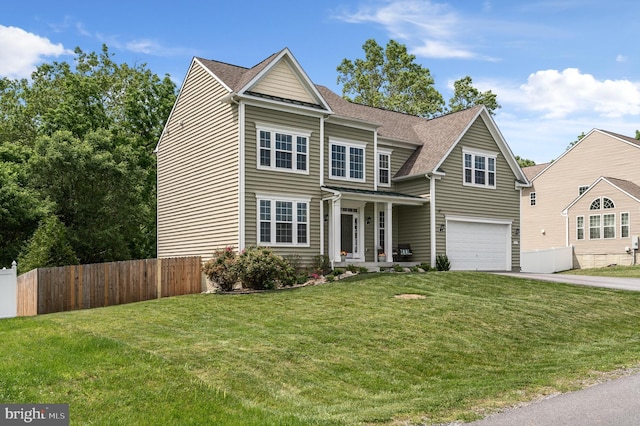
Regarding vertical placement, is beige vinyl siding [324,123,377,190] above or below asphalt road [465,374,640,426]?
above

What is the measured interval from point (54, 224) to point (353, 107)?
14268 mm

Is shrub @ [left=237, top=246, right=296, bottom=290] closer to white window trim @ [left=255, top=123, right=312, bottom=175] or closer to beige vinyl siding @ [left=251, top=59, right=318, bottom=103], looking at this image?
white window trim @ [left=255, top=123, right=312, bottom=175]

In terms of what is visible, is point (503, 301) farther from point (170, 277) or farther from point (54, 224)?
point (54, 224)

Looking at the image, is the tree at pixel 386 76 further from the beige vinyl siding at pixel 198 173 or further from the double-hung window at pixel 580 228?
the beige vinyl siding at pixel 198 173

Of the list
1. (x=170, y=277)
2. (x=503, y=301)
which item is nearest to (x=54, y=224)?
Result: (x=170, y=277)

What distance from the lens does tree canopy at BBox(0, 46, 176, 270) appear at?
2670 cm

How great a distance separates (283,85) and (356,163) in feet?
15.4

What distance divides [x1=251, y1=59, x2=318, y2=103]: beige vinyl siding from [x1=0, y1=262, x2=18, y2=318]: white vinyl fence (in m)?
10.1

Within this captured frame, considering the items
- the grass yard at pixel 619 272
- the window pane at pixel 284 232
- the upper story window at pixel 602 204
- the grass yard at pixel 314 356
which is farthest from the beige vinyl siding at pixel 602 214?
the window pane at pixel 284 232

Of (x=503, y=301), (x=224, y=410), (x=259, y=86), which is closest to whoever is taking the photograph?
(x=224, y=410)

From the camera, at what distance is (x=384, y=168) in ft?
90.9

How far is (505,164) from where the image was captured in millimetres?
29688

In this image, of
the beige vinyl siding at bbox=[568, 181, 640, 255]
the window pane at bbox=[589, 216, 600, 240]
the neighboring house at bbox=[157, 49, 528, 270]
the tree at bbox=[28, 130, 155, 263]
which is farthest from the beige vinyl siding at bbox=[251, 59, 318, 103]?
the window pane at bbox=[589, 216, 600, 240]

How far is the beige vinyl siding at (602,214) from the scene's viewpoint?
35906 millimetres
